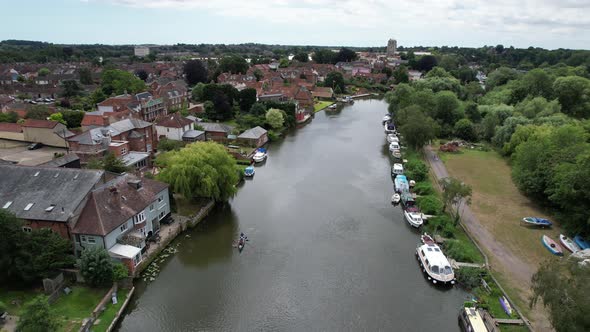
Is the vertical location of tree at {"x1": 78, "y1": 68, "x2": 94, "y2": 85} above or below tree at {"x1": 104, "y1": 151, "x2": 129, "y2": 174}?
above

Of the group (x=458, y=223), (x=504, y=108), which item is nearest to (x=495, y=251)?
(x=458, y=223)

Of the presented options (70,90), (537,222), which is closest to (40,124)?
(70,90)

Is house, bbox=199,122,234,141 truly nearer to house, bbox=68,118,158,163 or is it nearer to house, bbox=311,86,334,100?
house, bbox=68,118,158,163

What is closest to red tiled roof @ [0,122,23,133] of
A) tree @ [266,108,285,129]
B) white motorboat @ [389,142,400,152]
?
tree @ [266,108,285,129]

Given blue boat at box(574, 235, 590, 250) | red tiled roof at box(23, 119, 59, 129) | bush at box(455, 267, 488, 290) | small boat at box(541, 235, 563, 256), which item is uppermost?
red tiled roof at box(23, 119, 59, 129)

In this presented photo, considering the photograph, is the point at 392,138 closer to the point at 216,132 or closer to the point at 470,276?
the point at 216,132
